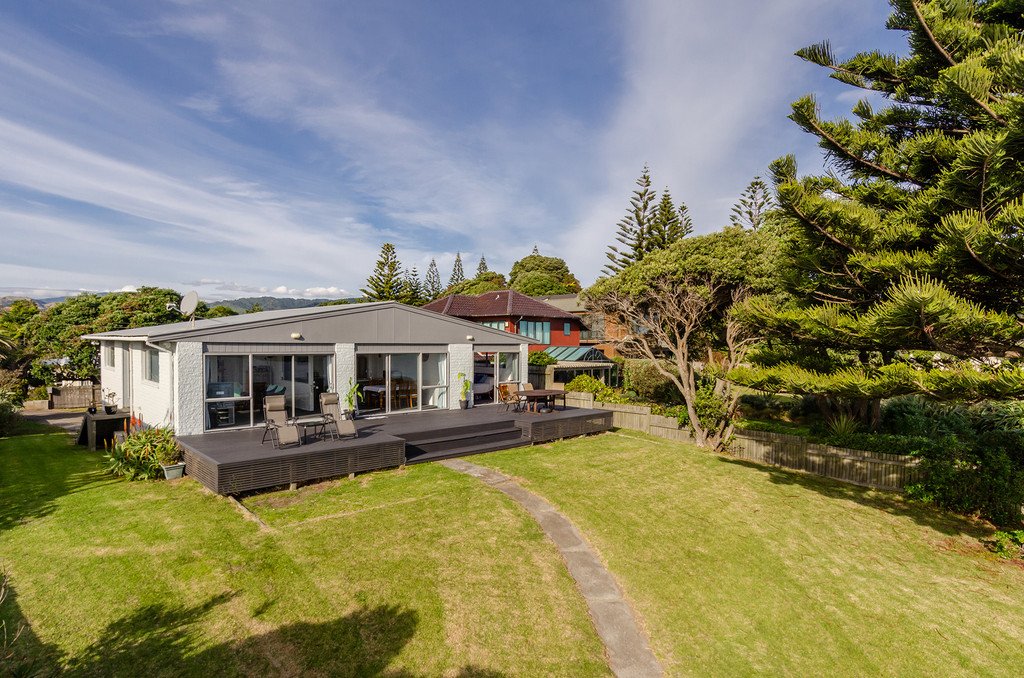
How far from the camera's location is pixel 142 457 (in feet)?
33.2

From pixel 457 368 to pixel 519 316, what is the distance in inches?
688

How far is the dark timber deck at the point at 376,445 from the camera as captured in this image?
29.8 ft

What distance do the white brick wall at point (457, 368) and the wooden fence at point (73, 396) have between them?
19.1 m

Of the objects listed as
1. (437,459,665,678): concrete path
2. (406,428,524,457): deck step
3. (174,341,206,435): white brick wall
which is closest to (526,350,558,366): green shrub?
(406,428,524,457): deck step

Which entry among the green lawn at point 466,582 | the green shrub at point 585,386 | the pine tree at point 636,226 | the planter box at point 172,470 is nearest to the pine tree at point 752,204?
the pine tree at point 636,226

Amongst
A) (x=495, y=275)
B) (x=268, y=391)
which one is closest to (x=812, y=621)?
(x=268, y=391)

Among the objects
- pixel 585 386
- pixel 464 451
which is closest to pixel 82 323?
pixel 464 451

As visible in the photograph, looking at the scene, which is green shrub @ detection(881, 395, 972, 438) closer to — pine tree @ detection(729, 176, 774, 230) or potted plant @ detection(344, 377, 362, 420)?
potted plant @ detection(344, 377, 362, 420)

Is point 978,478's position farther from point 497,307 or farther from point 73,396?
point 73,396

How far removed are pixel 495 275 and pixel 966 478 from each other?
66649mm

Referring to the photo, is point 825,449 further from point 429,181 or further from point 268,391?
point 429,181

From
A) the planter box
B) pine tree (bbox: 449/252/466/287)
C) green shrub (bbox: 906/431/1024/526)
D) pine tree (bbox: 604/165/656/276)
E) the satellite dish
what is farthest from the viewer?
pine tree (bbox: 449/252/466/287)

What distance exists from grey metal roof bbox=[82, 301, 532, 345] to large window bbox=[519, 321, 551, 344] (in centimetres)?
1641

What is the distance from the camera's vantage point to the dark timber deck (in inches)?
358
